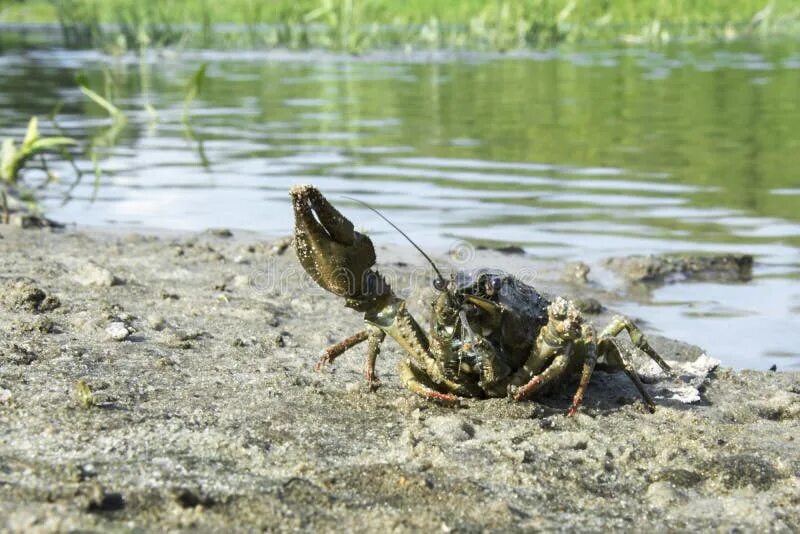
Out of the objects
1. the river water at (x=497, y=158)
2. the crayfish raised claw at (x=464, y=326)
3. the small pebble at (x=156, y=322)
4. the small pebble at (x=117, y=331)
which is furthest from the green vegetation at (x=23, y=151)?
the crayfish raised claw at (x=464, y=326)

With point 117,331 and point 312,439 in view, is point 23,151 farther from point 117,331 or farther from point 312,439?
point 312,439

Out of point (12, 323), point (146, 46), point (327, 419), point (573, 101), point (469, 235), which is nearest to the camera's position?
point (327, 419)

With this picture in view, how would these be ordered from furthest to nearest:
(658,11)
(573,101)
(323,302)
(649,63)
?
(658,11) → (649,63) → (573,101) → (323,302)

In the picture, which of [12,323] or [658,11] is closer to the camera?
[12,323]

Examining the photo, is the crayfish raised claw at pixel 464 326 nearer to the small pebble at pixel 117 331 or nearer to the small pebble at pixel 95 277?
the small pebble at pixel 117 331

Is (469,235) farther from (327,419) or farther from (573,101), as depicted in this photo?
(573,101)

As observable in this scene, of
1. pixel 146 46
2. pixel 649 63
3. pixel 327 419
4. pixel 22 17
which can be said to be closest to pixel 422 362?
pixel 327 419
